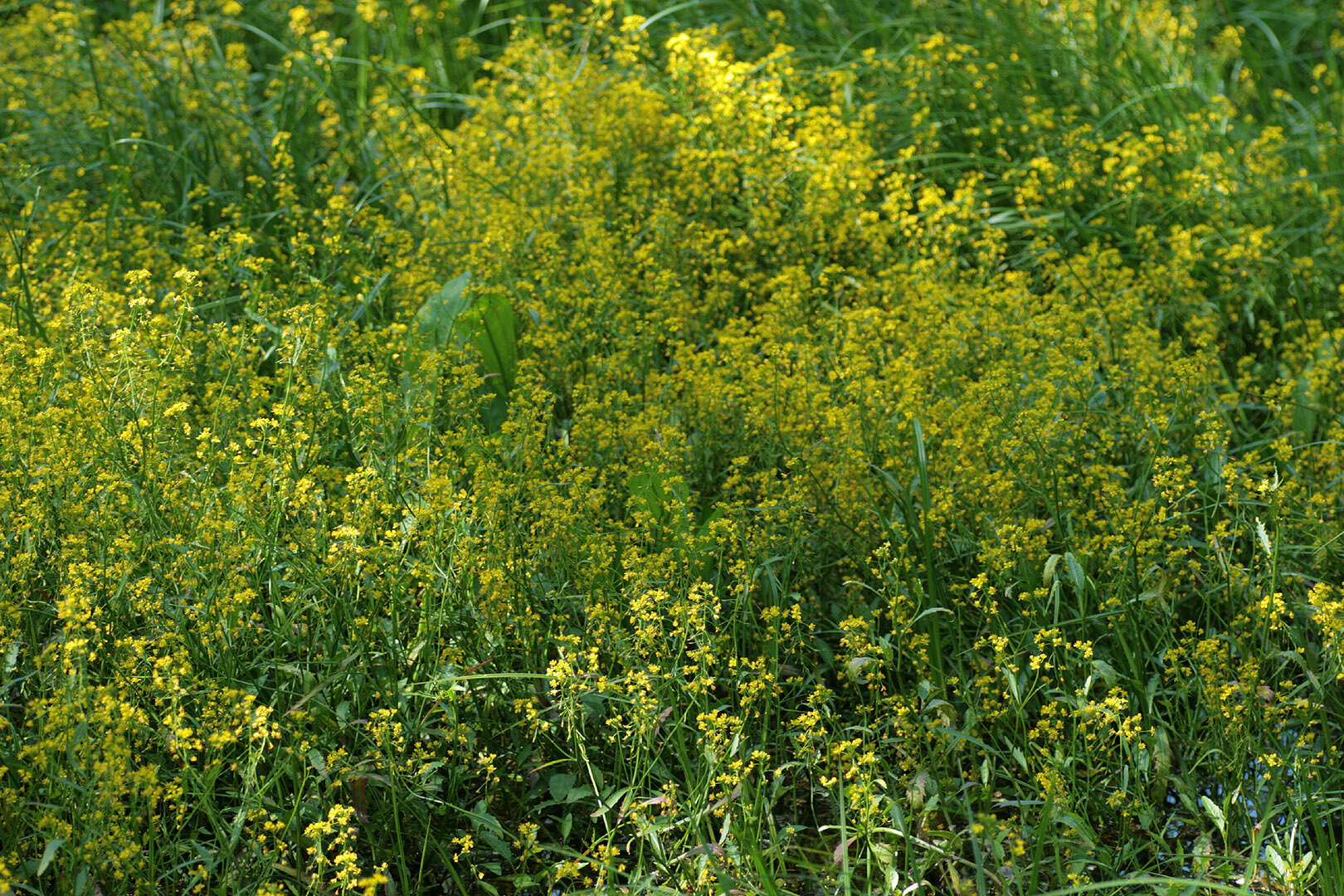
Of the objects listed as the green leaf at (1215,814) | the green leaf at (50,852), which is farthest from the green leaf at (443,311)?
the green leaf at (1215,814)

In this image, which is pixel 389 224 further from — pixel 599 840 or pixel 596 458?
pixel 599 840

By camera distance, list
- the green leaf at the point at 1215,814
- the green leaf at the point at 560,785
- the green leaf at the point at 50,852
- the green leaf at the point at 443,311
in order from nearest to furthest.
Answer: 1. the green leaf at the point at 50,852
2. the green leaf at the point at 1215,814
3. the green leaf at the point at 560,785
4. the green leaf at the point at 443,311

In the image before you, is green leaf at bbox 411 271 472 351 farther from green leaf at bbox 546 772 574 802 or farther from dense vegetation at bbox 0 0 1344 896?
green leaf at bbox 546 772 574 802

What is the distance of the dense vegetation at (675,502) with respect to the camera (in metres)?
2.23

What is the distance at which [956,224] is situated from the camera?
4113 millimetres

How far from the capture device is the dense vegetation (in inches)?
87.7

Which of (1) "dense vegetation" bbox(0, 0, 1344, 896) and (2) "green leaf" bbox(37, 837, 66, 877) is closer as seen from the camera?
(2) "green leaf" bbox(37, 837, 66, 877)

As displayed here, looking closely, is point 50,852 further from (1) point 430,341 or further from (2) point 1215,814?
(2) point 1215,814

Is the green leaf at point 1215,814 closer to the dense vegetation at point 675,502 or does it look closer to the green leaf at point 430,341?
the dense vegetation at point 675,502

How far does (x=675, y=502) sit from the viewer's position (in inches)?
108

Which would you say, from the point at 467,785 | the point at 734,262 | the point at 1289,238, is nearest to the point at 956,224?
the point at 734,262

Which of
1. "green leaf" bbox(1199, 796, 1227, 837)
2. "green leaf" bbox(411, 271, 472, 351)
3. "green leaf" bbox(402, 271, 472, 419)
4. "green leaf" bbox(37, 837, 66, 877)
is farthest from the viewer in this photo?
"green leaf" bbox(411, 271, 472, 351)

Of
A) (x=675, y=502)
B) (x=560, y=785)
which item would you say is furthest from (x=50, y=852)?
(x=675, y=502)

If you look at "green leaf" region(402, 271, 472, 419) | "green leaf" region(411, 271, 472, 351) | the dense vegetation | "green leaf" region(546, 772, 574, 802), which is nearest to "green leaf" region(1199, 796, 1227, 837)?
the dense vegetation
